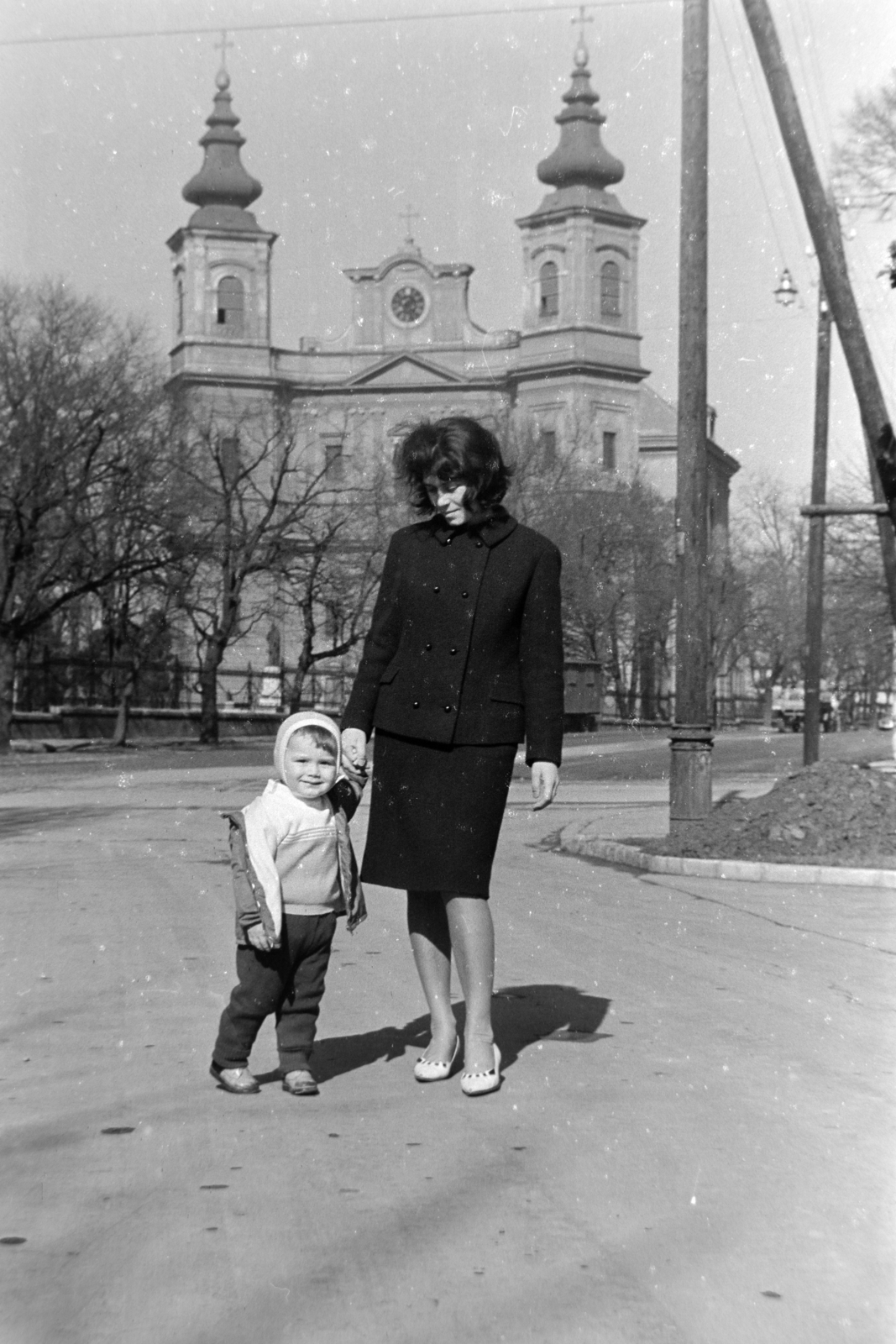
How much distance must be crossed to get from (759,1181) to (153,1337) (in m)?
1.71

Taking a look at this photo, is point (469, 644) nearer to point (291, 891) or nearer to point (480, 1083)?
point (291, 891)

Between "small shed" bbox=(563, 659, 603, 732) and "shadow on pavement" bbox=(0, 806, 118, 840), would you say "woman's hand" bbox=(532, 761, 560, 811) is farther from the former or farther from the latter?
"small shed" bbox=(563, 659, 603, 732)

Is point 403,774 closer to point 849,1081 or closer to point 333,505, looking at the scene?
point 849,1081

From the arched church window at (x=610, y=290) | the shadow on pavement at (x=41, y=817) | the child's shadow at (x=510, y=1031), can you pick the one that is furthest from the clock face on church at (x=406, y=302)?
the child's shadow at (x=510, y=1031)

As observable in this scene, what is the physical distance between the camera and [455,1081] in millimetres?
5766

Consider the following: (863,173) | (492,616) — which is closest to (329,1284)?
(492,616)

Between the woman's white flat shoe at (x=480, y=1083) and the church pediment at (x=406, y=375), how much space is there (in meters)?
82.0

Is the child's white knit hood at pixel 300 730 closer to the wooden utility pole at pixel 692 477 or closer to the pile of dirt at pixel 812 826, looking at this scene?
the pile of dirt at pixel 812 826

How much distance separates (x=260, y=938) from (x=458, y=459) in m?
1.53

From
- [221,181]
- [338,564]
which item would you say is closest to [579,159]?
[221,181]

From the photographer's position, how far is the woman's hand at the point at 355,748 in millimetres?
5613

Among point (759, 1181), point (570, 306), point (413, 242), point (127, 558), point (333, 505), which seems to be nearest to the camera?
point (759, 1181)

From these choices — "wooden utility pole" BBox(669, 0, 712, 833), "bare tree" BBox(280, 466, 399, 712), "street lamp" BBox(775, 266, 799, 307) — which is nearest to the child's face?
"wooden utility pole" BBox(669, 0, 712, 833)

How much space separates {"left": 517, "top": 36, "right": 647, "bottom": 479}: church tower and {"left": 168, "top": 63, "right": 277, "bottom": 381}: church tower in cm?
1249
